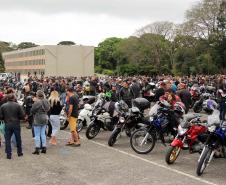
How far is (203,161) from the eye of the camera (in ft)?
27.9

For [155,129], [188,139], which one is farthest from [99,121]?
[188,139]

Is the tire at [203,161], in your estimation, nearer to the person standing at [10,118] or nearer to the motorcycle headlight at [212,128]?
the motorcycle headlight at [212,128]

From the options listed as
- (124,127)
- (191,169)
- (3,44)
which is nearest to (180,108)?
(124,127)

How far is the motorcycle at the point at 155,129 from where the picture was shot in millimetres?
10614

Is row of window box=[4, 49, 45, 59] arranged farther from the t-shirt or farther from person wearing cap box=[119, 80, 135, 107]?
the t-shirt

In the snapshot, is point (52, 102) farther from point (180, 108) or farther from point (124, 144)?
point (180, 108)

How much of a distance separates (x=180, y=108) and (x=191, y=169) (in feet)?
8.50

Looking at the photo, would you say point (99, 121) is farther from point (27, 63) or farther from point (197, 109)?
point (27, 63)

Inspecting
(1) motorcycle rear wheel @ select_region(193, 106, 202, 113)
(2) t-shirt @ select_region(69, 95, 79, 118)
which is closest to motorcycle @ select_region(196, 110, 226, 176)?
(2) t-shirt @ select_region(69, 95, 79, 118)

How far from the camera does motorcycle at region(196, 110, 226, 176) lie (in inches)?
335

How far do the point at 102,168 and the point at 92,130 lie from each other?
3827mm

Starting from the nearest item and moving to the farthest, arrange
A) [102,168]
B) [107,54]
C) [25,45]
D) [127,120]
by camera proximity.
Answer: [102,168] < [127,120] < [107,54] < [25,45]

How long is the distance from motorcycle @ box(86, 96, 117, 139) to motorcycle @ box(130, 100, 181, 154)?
7.51 ft

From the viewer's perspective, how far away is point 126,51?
257 ft
